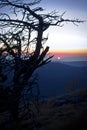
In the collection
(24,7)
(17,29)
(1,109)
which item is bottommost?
(1,109)

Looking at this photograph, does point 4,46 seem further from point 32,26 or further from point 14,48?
point 32,26

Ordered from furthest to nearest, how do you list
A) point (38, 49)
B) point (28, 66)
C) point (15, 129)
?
point (38, 49)
point (28, 66)
point (15, 129)

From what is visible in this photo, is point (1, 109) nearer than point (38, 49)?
Yes

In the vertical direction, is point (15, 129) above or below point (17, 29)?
below

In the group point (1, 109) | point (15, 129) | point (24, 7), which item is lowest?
point (15, 129)

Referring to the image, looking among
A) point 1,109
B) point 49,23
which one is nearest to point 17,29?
point 49,23

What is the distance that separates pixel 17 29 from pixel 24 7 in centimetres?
67

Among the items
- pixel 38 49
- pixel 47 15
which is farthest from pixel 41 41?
pixel 47 15

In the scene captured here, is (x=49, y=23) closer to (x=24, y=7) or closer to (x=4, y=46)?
(x=24, y=7)

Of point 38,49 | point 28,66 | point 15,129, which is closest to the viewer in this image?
point 15,129

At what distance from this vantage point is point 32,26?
821 centimetres

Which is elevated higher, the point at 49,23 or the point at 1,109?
the point at 49,23

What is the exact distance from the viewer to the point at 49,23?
27.2ft

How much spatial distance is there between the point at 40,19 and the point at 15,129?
11.2ft
